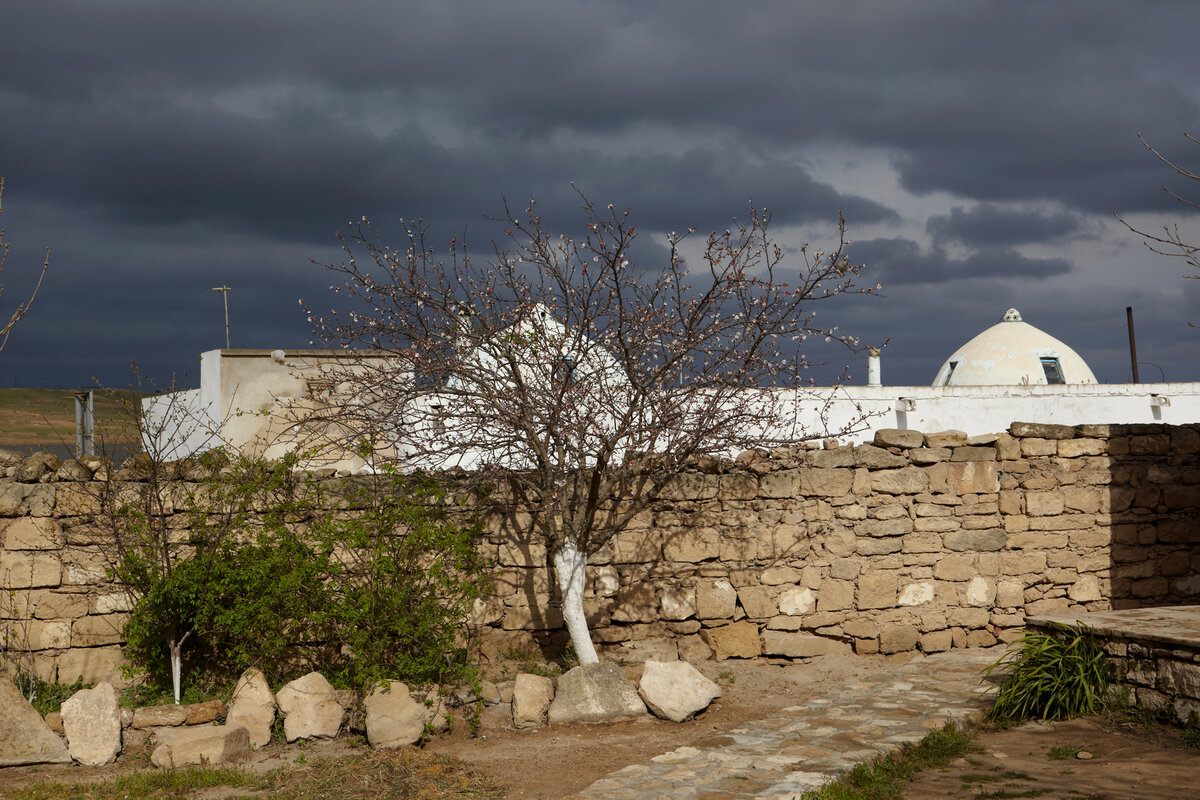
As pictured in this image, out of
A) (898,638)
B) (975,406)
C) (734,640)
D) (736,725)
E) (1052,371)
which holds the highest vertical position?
(1052,371)

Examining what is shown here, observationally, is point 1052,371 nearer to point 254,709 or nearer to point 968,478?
point 968,478

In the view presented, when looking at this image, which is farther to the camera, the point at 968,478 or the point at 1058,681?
the point at 968,478

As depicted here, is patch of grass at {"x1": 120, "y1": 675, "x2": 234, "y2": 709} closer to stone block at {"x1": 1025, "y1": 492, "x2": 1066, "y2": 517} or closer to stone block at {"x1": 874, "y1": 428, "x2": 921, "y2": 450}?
stone block at {"x1": 874, "y1": 428, "x2": 921, "y2": 450}

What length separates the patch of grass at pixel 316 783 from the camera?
6.25m

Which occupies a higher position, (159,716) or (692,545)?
(692,545)

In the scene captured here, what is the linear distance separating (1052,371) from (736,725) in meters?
18.7

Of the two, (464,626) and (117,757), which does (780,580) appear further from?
(117,757)

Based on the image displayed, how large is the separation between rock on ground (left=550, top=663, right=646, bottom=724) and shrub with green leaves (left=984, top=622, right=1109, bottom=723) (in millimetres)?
2697

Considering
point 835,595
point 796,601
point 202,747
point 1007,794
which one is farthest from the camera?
point 835,595

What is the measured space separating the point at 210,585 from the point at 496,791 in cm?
299

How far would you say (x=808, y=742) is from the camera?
695 centimetres

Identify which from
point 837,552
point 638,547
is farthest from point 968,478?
point 638,547

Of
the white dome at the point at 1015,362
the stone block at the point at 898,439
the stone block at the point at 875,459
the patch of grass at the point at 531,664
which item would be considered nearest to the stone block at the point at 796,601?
the stone block at the point at 875,459

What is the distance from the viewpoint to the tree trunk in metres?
8.30
